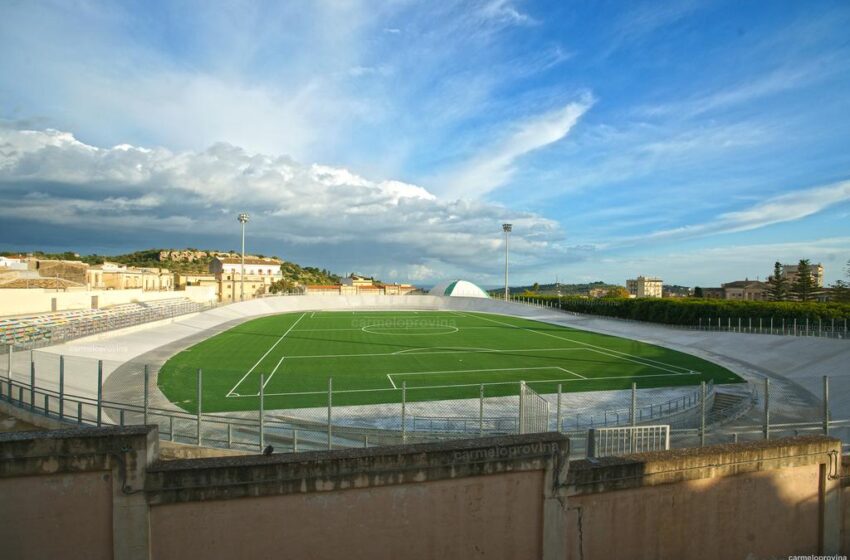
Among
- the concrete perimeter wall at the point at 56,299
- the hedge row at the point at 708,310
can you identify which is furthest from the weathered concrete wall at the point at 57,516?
the hedge row at the point at 708,310

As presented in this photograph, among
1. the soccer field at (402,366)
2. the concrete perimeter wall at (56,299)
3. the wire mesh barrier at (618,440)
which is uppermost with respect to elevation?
the concrete perimeter wall at (56,299)

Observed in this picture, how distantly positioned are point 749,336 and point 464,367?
2236cm

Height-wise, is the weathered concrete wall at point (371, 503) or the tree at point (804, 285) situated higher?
the tree at point (804, 285)

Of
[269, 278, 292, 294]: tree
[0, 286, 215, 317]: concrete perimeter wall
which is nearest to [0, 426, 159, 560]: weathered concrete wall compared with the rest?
[0, 286, 215, 317]: concrete perimeter wall

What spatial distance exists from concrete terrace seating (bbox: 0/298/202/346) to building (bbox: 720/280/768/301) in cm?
11026

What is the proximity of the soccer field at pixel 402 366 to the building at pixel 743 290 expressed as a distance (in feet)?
274

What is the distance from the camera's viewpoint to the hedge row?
37500mm

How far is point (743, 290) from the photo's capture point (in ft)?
359

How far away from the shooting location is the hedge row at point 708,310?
123 ft

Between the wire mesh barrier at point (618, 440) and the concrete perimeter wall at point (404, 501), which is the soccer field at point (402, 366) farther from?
the concrete perimeter wall at point (404, 501)

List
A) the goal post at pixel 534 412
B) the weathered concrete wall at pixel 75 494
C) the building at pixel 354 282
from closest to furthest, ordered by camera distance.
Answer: the weathered concrete wall at pixel 75 494 < the goal post at pixel 534 412 < the building at pixel 354 282

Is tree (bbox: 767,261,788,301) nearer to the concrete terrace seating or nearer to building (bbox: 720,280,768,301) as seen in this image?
building (bbox: 720,280,768,301)

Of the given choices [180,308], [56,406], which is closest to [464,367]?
[56,406]

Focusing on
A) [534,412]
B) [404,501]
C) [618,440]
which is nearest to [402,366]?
[534,412]
